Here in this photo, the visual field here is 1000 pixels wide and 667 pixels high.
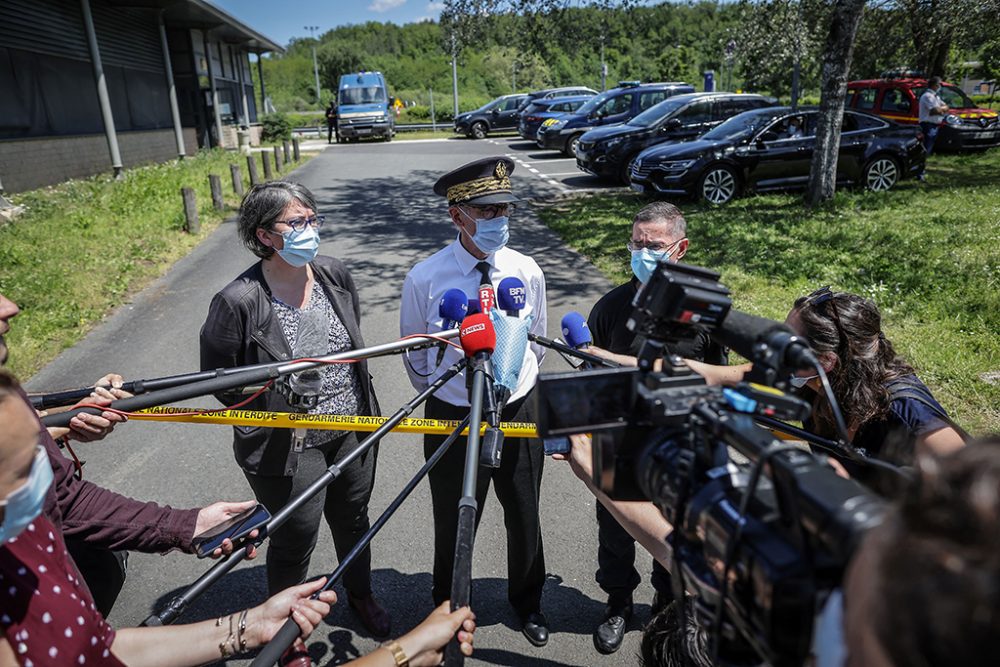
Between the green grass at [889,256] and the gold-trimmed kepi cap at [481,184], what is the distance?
3.80 meters

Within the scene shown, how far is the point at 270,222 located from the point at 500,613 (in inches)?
87.8

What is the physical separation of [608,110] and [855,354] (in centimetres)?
1801

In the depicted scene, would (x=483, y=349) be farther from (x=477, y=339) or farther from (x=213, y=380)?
(x=213, y=380)

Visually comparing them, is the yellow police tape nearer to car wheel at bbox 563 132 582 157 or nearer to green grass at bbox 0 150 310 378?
green grass at bbox 0 150 310 378

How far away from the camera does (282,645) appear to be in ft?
4.52

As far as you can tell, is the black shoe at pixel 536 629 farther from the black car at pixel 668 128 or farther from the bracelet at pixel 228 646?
the black car at pixel 668 128

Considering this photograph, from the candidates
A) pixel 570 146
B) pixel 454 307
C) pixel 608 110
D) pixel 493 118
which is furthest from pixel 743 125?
pixel 493 118

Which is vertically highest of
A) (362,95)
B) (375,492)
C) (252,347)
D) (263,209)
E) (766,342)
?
(362,95)

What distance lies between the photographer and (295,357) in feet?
8.91

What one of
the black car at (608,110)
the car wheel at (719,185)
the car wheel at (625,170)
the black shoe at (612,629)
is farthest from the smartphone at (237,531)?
the black car at (608,110)

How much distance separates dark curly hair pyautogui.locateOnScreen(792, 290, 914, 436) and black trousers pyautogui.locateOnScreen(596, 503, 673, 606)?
1.14m

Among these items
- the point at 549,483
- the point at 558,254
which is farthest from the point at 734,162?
the point at 549,483

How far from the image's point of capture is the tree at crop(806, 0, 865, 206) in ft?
31.6

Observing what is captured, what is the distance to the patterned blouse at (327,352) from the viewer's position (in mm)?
2729
